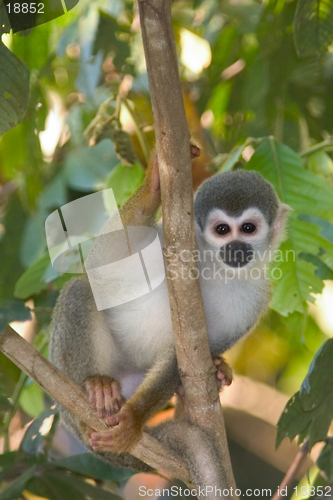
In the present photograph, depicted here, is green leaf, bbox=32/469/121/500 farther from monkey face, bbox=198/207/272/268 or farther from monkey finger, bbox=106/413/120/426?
monkey face, bbox=198/207/272/268

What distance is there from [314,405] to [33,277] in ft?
4.33

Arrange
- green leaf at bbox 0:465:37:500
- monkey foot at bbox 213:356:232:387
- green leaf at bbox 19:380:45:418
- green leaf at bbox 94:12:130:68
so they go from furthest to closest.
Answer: green leaf at bbox 19:380:45:418 → green leaf at bbox 94:12:130:68 → monkey foot at bbox 213:356:232:387 → green leaf at bbox 0:465:37:500

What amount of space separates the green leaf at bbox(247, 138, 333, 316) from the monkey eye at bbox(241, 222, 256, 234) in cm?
29

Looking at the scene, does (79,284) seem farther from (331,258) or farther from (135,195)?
(331,258)

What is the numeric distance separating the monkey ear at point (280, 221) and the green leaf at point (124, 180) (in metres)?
0.67

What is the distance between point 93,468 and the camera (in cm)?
241

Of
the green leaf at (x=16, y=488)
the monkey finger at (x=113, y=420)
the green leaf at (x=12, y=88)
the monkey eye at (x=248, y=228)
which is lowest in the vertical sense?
the green leaf at (x=16, y=488)

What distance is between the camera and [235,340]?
234 cm

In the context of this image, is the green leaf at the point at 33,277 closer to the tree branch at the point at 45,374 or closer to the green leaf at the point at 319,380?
the tree branch at the point at 45,374

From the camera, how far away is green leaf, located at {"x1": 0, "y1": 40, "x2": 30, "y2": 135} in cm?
168

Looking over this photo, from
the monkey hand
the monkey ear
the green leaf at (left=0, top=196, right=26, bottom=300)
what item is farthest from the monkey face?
the green leaf at (left=0, top=196, right=26, bottom=300)

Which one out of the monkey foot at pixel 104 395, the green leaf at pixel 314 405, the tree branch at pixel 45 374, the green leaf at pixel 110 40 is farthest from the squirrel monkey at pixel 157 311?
the green leaf at pixel 110 40

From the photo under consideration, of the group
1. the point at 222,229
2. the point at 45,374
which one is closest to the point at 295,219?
the point at 222,229

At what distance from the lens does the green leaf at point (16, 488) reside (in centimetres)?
211
